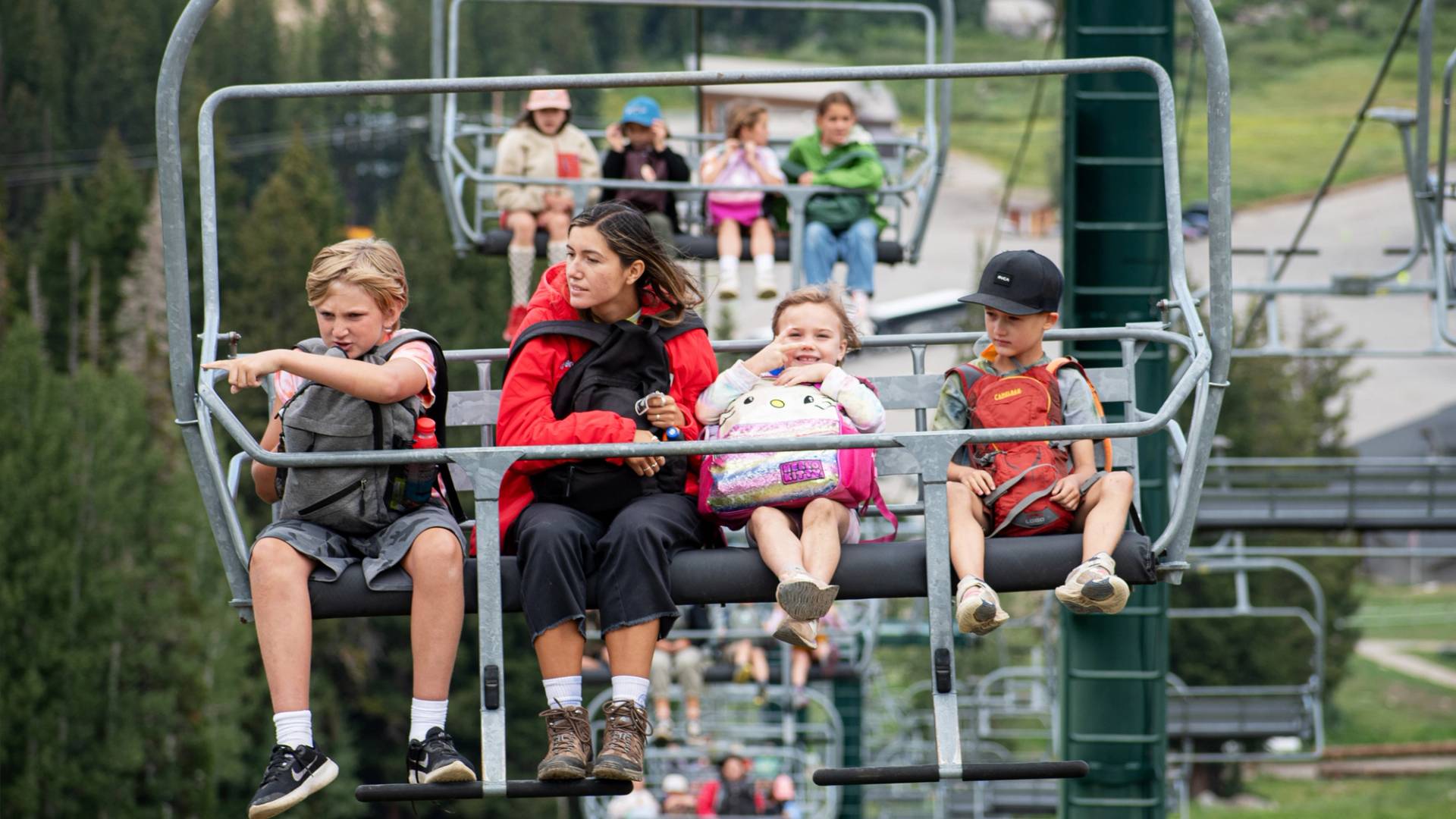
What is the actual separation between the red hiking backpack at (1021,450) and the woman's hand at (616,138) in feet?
14.3

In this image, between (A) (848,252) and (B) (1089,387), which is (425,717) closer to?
(B) (1089,387)

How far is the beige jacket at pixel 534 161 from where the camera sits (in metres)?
8.76

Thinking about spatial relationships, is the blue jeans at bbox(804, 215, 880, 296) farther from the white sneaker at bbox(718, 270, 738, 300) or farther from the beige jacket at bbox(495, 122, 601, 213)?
the beige jacket at bbox(495, 122, 601, 213)

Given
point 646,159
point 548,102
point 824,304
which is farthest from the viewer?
point 548,102

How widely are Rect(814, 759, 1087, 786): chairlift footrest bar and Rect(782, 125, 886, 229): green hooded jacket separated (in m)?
4.52

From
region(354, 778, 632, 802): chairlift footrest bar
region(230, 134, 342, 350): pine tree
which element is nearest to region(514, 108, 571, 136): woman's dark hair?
region(354, 778, 632, 802): chairlift footrest bar

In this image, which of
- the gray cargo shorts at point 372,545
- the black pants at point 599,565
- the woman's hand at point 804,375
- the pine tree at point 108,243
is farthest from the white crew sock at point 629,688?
the pine tree at point 108,243

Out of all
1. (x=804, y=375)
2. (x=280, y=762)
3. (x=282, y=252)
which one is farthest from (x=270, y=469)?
(x=282, y=252)

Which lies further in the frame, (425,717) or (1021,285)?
(1021,285)

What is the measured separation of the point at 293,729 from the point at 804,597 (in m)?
1.11

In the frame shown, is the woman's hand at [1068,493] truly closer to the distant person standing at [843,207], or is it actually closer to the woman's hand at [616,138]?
the distant person standing at [843,207]

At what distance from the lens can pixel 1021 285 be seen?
4488mm

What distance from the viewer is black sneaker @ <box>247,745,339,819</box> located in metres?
3.96

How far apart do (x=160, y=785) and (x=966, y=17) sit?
64.4 m
